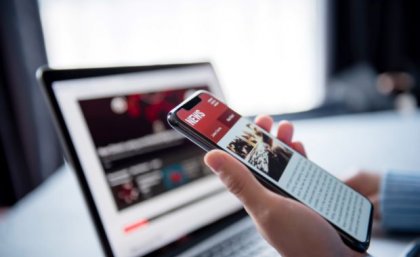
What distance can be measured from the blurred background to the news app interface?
71 centimetres

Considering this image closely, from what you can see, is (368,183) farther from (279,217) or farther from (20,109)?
(20,109)

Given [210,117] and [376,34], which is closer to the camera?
[210,117]

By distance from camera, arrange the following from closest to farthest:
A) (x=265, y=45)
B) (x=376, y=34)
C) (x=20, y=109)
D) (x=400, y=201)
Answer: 1. (x=400, y=201)
2. (x=20, y=109)
3. (x=265, y=45)
4. (x=376, y=34)

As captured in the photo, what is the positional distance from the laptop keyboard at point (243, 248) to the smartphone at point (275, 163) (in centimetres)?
10

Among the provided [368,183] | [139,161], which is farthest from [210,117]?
[368,183]

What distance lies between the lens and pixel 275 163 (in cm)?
45

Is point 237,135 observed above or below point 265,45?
above

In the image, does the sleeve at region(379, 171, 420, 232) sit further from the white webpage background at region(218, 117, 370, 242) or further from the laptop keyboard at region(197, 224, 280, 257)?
the laptop keyboard at region(197, 224, 280, 257)

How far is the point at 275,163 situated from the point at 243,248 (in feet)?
0.44

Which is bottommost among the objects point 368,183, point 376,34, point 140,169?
point 376,34

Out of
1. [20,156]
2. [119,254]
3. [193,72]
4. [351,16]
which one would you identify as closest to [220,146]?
[119,254]

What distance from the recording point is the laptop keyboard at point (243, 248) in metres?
0.48

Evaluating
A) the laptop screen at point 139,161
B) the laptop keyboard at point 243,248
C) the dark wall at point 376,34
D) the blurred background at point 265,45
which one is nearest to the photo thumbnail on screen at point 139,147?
the laptop screen at point 139,161

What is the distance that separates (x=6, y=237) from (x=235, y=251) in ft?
1.23
